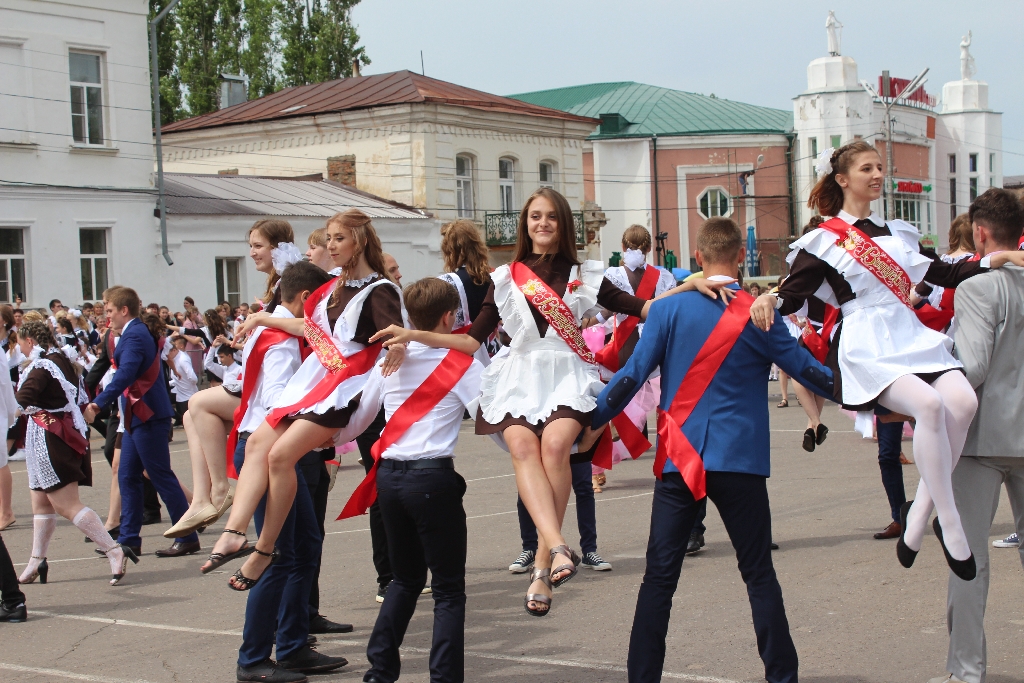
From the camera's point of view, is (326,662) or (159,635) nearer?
(326,662)

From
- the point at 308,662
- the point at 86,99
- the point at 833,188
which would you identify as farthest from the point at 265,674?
the point at 86,99

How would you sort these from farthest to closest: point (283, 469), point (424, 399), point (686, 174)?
point (686, 174)
point (283, 469)
point (424, 399)

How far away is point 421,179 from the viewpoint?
3772cm

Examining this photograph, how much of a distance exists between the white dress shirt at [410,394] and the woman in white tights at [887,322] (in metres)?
1.42

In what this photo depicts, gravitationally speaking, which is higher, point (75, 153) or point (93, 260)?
point (75, 153)

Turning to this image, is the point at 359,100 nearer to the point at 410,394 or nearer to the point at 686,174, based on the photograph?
the point at 686,174

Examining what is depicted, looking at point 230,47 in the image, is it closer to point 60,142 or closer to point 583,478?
point 60,142

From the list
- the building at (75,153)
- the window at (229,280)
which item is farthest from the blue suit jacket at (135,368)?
the window at (229,280)

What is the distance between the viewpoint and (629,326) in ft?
25.4

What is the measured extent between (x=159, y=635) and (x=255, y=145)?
36.0 m

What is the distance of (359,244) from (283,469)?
1182mm

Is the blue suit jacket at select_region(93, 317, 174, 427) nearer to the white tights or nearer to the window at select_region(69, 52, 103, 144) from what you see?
the white tights

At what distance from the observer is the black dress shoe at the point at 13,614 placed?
7402 millimetres

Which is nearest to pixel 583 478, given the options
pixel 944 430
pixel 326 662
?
pixel 326 662
